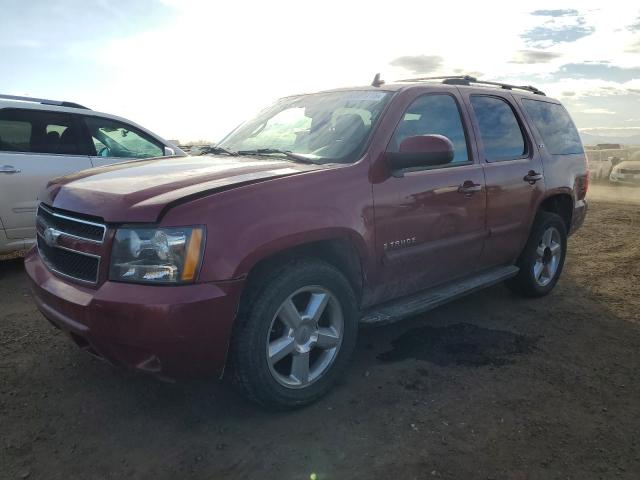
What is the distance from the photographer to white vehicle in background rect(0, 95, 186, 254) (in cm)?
498

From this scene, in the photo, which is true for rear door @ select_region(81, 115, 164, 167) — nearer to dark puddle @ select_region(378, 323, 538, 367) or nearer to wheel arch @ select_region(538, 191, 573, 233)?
dark puddle @ select_region(378, 323, 538, 367)

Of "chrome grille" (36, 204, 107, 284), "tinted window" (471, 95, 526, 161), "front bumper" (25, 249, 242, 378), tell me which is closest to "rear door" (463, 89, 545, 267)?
"tinted window" (471, 95, 526, 161)

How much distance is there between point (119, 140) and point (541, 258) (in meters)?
4.92

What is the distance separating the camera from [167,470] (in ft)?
7.56

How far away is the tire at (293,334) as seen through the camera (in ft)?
8.17

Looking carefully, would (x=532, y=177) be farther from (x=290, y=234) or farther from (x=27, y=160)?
(x=27, y=160)

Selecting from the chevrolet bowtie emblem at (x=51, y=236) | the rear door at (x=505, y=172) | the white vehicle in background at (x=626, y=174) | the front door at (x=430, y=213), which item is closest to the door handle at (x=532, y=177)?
the rear door at (x=505, y=172)

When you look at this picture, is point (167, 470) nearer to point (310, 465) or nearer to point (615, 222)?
point (310, 465)

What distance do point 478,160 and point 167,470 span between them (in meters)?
2.95

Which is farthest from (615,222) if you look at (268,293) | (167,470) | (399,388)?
(167,470)

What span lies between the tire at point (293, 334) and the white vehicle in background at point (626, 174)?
51.0 feet

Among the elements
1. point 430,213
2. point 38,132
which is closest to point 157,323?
point 430,213

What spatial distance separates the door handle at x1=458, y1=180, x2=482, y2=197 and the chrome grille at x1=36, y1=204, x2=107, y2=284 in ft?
7.79

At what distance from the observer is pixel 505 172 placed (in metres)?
3.96
